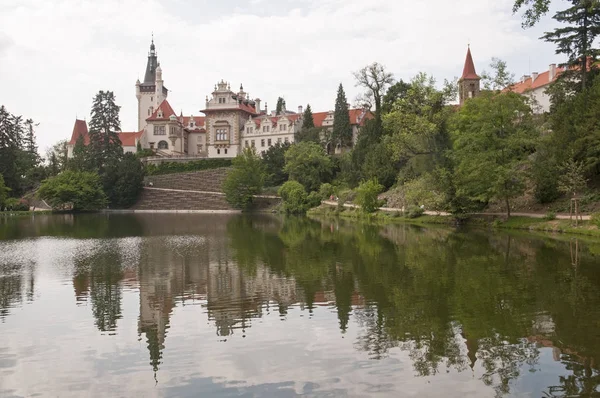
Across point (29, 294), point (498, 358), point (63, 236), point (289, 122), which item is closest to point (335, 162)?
point (289, 122)

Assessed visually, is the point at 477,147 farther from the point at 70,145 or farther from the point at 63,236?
the point at 70,145

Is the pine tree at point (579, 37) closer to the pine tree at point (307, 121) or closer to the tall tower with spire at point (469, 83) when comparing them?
the tall tower with spire at point (469, 83)

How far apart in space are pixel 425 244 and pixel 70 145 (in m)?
80.2

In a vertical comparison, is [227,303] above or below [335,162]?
below

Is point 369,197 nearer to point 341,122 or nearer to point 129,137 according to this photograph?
point 341,122

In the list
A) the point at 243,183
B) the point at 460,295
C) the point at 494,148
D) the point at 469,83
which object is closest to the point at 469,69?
the point at 469,83

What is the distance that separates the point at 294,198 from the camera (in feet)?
198

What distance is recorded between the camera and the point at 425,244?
25688mm

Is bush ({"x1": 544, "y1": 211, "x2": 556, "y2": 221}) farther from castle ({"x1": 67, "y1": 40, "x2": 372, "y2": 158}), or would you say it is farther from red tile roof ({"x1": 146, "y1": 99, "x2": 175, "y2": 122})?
red tile roof ({"x1": 146, "y1": 99, "x2": 175, "y2": 122})

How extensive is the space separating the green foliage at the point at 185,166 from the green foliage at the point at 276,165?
8090 mm

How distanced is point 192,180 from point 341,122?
21026mm

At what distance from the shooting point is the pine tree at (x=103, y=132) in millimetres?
72812

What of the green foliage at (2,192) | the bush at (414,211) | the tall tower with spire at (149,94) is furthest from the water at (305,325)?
the tall tower with spire at (149,94)

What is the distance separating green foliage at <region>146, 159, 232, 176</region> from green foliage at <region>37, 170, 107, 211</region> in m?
10.6
